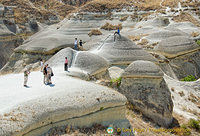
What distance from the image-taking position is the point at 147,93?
8.53 metres

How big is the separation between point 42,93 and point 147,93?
4.37 meters

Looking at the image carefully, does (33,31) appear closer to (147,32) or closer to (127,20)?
(127,20)

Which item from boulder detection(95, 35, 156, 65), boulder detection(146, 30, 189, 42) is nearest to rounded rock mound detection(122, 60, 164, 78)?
boulder detection(95, 35, 156, 65)

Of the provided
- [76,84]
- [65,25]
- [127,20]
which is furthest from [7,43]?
[76,84]

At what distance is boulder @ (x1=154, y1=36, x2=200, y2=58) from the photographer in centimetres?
1661

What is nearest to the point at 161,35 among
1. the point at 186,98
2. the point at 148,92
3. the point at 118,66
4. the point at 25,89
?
the point at 118,66

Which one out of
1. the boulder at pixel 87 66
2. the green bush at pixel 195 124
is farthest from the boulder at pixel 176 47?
the green bush at pixel 195 124

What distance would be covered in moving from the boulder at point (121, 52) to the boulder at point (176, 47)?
130 inches

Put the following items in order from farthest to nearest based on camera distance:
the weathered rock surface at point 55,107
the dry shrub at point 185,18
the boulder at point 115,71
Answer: the dry shrub at point 185,18
the boulder at point 115,71
the weathered rock surface at point 55,107

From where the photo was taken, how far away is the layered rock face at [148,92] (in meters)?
8.34

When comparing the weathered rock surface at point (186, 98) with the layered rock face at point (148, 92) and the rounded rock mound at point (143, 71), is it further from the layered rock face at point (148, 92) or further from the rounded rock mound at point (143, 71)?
the rounded rock mound at point (143, 71)

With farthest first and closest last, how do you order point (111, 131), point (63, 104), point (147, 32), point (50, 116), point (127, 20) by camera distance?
point (127, 20) < point (147, 32) < point (111, 131) < point (63, 104) < point (50, 116)

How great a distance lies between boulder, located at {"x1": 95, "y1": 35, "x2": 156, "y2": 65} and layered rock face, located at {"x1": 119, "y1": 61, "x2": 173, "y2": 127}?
14.1ft

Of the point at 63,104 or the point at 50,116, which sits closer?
the point at 50,116
